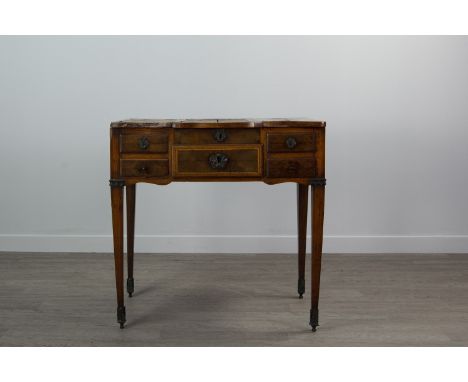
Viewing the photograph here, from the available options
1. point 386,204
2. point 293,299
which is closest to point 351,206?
point 386,204

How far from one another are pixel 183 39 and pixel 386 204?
1.74 m

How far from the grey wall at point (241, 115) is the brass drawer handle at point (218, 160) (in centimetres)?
149

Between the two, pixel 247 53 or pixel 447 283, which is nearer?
pixel 447 283

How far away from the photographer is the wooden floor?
8.61 feet

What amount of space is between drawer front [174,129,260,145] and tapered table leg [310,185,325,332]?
353mm

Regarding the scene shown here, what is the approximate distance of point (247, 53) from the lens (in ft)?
13.2

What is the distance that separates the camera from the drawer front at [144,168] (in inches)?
102

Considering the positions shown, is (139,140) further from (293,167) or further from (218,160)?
(293,167)

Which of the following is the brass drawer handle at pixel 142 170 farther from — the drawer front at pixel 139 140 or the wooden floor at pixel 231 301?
the wooden floor at pixel 231 301

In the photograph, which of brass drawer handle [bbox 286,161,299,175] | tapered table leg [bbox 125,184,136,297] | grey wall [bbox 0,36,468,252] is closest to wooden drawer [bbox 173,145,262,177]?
brass drawer handle [bbox 286,161,299,175]

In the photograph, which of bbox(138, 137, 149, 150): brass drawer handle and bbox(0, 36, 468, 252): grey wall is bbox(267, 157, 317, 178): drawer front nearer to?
bbox(138, 137, 149, 150): brass drawer handle

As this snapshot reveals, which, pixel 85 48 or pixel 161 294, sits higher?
pixel 85 48

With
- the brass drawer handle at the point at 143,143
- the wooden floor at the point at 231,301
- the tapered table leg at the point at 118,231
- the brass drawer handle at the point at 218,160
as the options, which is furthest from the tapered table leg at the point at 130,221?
the brass drawer handle at the point at 218,160

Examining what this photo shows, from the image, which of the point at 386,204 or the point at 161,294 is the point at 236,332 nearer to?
the point at 161,294
